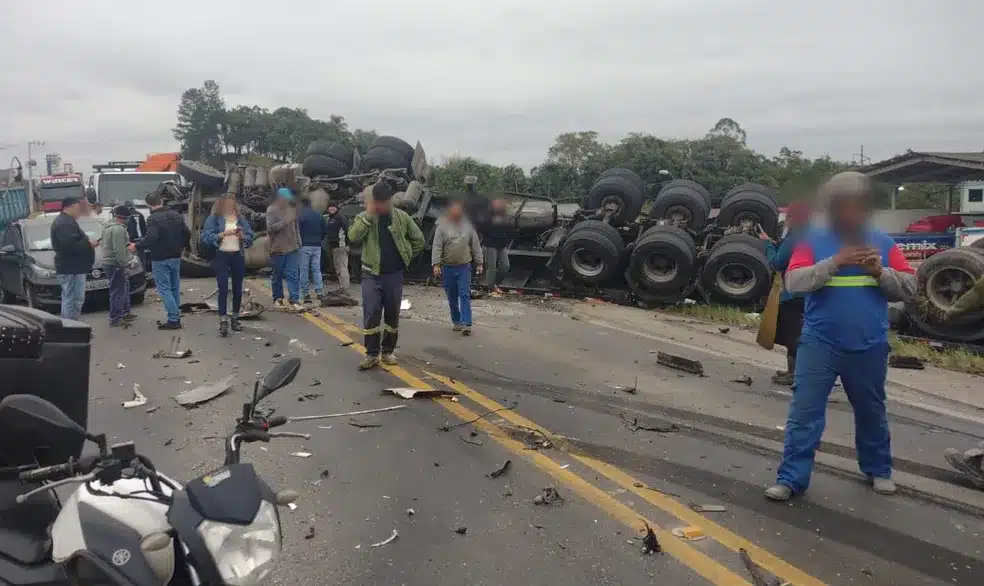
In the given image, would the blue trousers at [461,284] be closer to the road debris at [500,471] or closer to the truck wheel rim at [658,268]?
the truck wheel rim at [658,268]

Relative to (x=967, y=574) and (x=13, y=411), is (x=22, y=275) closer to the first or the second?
(x=13, y=411)

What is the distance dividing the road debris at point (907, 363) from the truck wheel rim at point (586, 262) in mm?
5745

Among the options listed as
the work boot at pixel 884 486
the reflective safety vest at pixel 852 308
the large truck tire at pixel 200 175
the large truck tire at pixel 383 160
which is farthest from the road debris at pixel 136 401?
the large truck tire at pixel 200 175

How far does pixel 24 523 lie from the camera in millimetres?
2412

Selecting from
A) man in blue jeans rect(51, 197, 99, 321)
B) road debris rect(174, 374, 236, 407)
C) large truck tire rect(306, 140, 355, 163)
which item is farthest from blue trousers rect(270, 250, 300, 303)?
large truck tire rect(306, 140, 355, 163)

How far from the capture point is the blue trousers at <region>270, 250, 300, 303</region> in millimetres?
11336

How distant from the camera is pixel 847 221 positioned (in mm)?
4383

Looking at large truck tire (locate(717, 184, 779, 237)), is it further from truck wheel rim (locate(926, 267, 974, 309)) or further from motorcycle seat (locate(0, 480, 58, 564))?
motorcycle seat (locate(0, 480, 58, 564))

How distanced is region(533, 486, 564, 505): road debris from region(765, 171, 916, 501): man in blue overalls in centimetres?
127

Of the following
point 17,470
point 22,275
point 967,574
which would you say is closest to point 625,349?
point 967,574

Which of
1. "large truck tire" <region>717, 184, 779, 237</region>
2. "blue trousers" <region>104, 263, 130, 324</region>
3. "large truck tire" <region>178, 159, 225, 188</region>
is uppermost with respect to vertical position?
"large truck tire" <region>178, 159, 225, 188</region>

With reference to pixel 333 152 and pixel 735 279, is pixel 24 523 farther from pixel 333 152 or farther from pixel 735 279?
pixel 333 152

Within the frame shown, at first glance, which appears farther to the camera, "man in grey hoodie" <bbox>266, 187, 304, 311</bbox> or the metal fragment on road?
"man in grey hoodie" <bbox>266, 187, 304, 311</bbox>

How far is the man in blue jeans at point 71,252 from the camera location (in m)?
9.70
